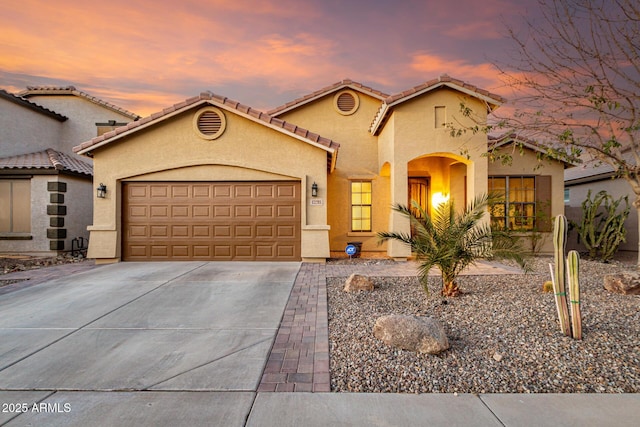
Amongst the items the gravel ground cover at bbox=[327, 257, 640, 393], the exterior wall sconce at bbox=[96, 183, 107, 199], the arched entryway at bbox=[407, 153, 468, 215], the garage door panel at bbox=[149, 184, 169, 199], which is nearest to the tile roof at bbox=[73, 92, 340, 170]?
the exterior wall sconce at bbox=[96, 183, 107, 199]

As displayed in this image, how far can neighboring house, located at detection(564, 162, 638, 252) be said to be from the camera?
499 inches

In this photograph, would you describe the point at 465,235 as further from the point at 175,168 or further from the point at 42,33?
the point at 42,33

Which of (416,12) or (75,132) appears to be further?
(75,132)

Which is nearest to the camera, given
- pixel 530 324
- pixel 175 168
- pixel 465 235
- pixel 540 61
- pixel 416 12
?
pixel 530 324

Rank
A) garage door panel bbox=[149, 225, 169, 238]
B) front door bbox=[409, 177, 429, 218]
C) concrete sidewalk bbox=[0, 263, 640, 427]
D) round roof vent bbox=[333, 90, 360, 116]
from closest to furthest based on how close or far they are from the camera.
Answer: concrete sidewalk bbox=[0, 263, 640, 427], garage door panel bbox=[149, 225, 169, 238], round roof vent bbox=[333, 90, 360, 116], front door bbox=[409, 177, 429, 218]

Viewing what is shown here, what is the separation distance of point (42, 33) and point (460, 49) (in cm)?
1396

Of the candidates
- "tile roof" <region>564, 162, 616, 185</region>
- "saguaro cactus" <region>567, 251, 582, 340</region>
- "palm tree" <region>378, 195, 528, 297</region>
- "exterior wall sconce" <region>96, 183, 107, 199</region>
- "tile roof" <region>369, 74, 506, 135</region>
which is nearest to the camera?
"saguaro cactus" <region>567, 251, 582, 340</region>

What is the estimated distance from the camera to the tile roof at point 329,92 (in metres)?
12.2

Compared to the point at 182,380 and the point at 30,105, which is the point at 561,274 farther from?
the point at 30,105

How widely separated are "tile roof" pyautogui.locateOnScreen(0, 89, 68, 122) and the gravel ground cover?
600 inches

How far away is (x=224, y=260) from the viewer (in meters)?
10.1

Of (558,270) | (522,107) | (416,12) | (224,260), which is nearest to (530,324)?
(558,270)

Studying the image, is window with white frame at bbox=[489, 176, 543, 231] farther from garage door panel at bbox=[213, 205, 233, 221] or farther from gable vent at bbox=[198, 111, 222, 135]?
gable vent at bbox=[198, 111, 222, 135]

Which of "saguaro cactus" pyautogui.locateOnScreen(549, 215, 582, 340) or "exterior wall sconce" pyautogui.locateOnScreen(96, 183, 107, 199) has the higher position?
"exterior wall sconce" pyautogui.locateOnScreen(96, 183, 107, 199)
